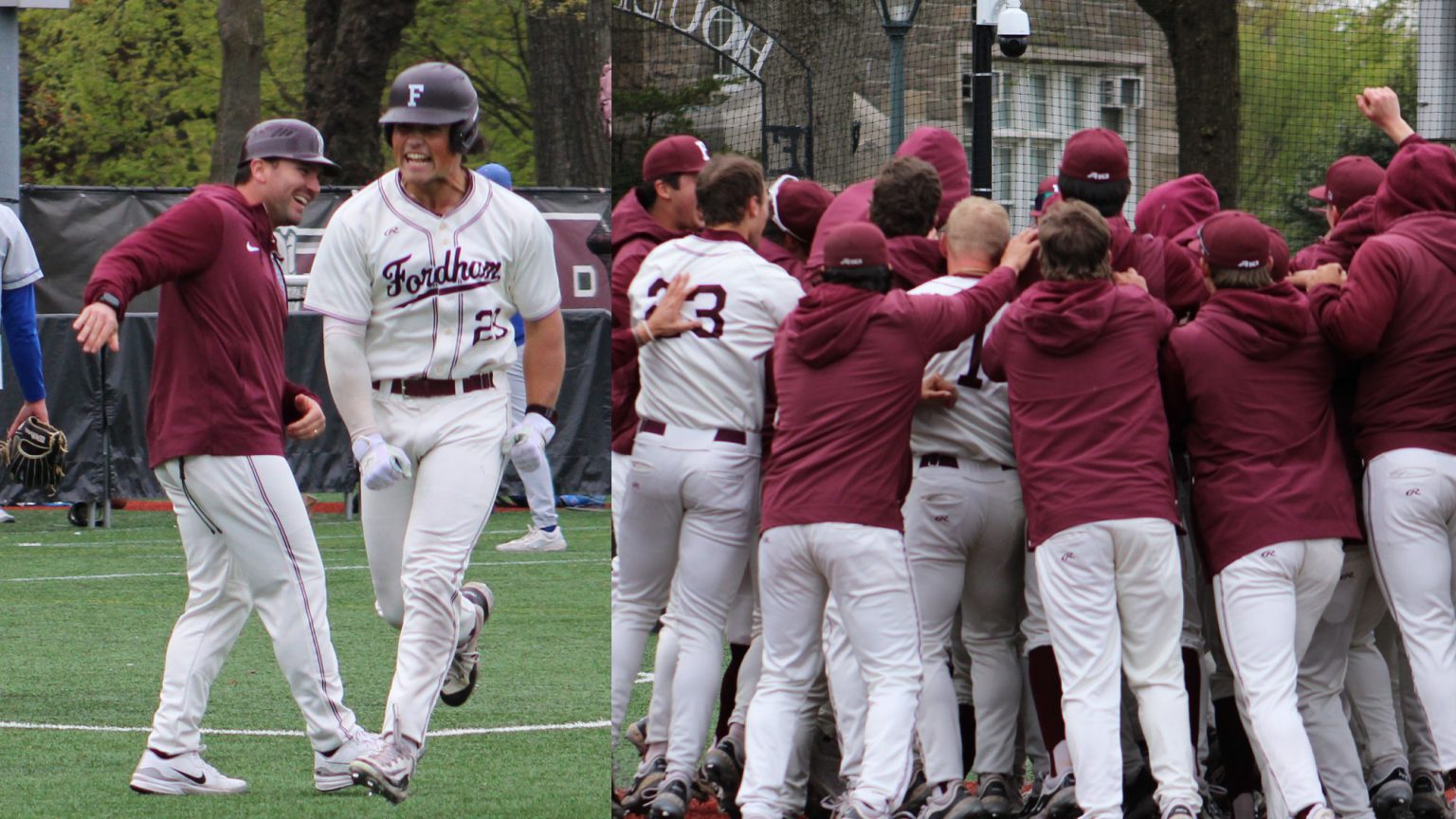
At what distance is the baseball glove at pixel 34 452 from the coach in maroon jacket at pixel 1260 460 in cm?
358

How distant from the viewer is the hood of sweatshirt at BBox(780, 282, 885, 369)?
5.18 meters

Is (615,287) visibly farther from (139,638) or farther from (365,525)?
(139,638)

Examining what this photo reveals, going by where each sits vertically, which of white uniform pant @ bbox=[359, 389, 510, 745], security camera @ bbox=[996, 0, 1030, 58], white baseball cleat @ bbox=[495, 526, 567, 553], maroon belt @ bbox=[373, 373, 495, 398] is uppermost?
security camera @ bbox=[996, 0, 1030, 58]

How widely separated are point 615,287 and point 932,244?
3.25 feet

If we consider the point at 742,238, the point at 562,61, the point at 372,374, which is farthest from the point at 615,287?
the point at 562,61

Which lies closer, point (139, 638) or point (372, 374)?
point (372, 374)

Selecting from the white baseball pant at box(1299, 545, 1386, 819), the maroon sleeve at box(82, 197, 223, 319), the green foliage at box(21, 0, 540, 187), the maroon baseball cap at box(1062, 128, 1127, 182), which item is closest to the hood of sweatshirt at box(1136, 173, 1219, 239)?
the maroon baseball cap at box(1062, 128, 1127, 182)

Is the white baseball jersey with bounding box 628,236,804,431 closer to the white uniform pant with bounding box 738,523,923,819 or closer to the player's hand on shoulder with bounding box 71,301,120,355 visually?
the white uniform pant with bounding box 738,523,923,819

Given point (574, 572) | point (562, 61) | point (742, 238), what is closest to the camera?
point (742, 238)

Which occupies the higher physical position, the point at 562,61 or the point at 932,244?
the point at 562,61

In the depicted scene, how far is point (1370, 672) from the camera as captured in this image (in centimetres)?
583

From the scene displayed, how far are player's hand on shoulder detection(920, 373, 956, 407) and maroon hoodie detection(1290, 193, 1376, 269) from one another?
1421mm

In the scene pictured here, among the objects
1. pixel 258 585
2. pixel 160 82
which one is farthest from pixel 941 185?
pixel 160 82

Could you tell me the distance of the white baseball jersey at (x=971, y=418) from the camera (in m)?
5.48
